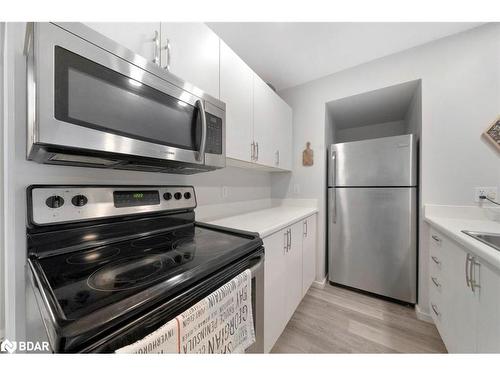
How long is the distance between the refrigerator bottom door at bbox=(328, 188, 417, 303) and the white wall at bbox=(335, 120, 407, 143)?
137 centimetres

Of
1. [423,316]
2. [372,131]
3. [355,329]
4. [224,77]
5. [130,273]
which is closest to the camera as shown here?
[130,273]

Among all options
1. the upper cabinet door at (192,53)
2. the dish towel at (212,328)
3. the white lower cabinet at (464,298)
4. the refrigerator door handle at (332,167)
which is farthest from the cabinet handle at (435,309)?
the upper cabinet door at (192,53)

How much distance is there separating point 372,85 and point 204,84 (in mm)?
1775

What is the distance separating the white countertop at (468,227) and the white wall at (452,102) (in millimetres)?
110

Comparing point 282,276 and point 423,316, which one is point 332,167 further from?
point 423,316

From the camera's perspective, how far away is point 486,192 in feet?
4.64

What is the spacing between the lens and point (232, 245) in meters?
0.79

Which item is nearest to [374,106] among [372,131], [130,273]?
[372,131]

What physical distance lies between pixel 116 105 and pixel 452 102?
7.74 ft

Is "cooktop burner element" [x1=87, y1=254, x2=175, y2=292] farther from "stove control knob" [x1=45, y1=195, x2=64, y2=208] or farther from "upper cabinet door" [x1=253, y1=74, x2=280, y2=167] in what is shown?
"upper cabinet door" [x1=253, y1=74, x2=280, y2=167]

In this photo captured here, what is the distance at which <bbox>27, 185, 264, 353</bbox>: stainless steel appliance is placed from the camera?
37cm

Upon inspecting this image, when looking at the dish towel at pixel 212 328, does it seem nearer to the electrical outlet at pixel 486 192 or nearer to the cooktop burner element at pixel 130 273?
the cooktop burner element at pixel 130 273

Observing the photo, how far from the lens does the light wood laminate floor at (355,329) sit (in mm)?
1304
